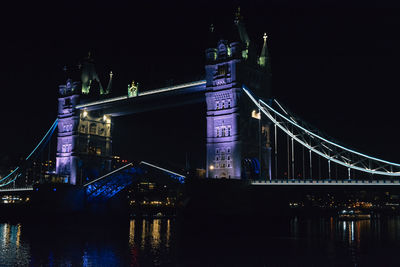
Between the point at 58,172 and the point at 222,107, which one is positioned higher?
the point at 222,107

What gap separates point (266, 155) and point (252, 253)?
22.3m

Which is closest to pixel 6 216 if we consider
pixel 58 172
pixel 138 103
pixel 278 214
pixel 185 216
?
pixel 58 172

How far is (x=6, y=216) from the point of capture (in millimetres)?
70625

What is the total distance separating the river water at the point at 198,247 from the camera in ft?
98.6

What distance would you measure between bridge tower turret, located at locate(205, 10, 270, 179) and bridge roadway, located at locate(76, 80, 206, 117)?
Result: 9.64 feet

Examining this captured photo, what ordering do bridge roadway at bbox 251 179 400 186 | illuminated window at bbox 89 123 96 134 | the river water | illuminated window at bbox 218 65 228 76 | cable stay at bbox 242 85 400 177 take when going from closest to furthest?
the river water < bridge roadway at bbox 251 179 400 186 < cable stay at bbox 242 85 400 177 < illuminated window at bbox 218 65 228 76 < illuminated window at bbox 89 123 96 134

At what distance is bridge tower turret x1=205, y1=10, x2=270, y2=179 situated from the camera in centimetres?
5100

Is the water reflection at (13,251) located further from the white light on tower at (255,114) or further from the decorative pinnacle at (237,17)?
the decorative pinnacle at (237,17)

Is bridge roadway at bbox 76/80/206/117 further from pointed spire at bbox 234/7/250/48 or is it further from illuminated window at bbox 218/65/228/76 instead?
pointed spire at bbox 234/7/250/48

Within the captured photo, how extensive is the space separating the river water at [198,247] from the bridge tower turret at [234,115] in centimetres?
635

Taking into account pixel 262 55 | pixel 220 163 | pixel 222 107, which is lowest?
pixel 220 163

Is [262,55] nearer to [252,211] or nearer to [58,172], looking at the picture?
[252,211]

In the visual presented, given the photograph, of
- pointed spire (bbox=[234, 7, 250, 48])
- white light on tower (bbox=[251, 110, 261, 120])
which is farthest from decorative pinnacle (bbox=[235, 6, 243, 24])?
white light on tower (bbox=[251, 110, 261, 120])

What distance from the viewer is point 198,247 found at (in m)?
35.8
